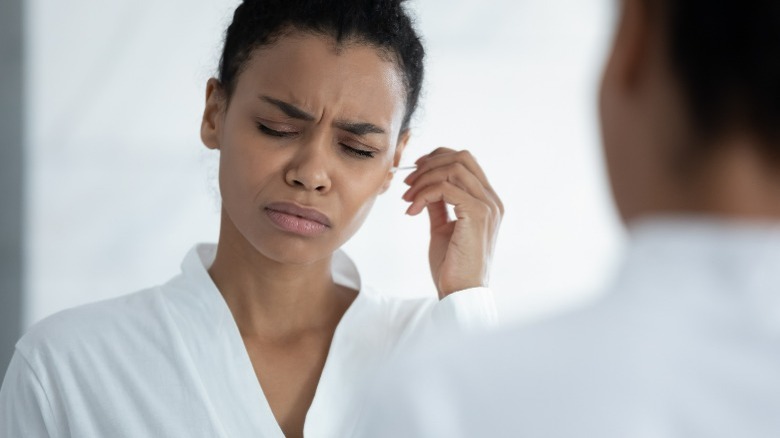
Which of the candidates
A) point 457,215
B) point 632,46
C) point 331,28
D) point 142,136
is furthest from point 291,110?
point 142,136

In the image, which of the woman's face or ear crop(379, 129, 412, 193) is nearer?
the woman's face

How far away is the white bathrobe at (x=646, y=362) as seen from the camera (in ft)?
1.61

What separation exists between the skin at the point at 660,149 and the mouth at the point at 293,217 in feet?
2.88

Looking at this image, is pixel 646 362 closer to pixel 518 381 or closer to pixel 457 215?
pixel 518 381

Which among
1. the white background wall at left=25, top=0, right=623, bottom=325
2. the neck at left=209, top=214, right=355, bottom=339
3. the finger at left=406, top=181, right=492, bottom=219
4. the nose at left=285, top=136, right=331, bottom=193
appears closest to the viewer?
the nose at left=285, top=136, right=331, bottom=193

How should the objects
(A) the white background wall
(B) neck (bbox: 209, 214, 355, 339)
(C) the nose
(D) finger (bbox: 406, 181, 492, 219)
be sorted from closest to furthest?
1. (C) the nose
2. (B) neck (bbox: 209, 214, 355, 339)
3. (D) finger (bbox: 406, 181, 492, 219)
4. (A) the white background wall

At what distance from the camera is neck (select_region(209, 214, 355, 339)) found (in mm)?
1512

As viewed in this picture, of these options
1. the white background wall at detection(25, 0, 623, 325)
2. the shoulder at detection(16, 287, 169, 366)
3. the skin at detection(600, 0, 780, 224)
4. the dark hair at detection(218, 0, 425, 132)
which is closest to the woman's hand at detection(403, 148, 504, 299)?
the dark hair at detection(218, 0, 425, 132)

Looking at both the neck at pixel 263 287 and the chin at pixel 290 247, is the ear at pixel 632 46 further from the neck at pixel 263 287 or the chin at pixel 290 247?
the neck at pixel 263 287

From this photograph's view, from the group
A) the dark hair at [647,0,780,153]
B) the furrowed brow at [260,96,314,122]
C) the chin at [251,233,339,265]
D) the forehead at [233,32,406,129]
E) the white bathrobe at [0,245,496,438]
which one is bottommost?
the white bathrobe at [0,245,496,438]

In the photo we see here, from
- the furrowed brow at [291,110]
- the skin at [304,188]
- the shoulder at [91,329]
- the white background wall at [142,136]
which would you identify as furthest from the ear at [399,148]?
the white background wall at [142,136]

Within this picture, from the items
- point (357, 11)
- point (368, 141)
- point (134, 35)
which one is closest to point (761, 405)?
point (368, 141)

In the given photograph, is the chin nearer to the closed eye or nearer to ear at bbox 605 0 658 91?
the closed eye

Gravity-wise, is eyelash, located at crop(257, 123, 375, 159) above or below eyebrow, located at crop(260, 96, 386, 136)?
below
